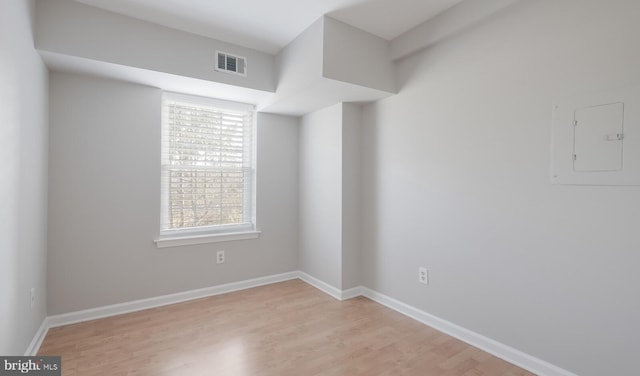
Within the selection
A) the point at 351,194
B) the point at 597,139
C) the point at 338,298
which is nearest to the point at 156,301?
the point at 338,298

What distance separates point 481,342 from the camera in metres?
2.16

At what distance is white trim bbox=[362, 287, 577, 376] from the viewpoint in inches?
72.8

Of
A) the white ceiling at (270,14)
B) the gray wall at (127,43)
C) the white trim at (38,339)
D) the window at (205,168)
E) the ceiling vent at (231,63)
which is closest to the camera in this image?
the white trim at (38,339)

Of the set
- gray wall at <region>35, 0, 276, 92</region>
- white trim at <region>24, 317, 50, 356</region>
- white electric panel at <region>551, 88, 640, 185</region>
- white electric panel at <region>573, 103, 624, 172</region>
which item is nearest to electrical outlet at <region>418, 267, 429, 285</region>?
white electric panel at <region>551, 88, 640, 185</region>

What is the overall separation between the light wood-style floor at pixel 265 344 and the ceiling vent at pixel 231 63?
2324mm

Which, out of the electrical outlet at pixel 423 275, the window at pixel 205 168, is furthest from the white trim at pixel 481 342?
the window at pixel 205 168

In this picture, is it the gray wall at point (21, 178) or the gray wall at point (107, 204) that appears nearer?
the gray wall at point (21, 178)

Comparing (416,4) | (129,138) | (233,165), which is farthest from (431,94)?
(129,138)

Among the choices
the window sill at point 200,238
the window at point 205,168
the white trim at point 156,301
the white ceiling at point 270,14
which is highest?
the white ceiling at point 270,14

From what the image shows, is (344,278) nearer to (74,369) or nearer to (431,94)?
(431,94)

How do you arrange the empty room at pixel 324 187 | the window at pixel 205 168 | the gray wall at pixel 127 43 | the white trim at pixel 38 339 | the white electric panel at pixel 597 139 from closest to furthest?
the white electric panel at pixel 597 139 → the empty room at pixel 324 187 → the white trim at pixel 38 339 → the gray wall at pixel 127 43 → the window at pixel 205 168

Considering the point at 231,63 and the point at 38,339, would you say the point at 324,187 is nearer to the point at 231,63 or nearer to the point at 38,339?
the point at 231,63

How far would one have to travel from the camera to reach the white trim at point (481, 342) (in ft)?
6.07

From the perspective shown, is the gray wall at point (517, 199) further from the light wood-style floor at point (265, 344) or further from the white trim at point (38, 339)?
the white trim at point (38, 339)
